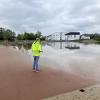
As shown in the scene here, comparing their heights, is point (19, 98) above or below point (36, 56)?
below

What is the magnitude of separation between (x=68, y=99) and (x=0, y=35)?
8362 cm

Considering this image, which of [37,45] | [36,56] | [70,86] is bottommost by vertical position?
[70,86]

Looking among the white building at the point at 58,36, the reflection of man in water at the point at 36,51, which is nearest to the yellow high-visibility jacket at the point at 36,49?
the reflection of man in water at the point at 36,51

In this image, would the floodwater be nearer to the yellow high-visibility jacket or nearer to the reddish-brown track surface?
the reddish-brown track surface

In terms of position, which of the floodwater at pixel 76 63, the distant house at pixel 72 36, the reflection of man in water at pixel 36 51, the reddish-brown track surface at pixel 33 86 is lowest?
the floodwater at pixel 76 63

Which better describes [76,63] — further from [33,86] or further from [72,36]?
[72,36]

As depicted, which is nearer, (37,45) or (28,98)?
(28,98)

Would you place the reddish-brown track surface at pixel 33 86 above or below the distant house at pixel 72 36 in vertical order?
below

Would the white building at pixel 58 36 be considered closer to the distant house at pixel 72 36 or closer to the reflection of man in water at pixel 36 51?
the distant house at pixel 72 36

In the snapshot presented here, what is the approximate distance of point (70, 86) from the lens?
6.40 meters

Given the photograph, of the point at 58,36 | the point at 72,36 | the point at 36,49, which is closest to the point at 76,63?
the point at 36,49

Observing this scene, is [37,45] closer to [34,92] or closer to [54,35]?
[34,92]

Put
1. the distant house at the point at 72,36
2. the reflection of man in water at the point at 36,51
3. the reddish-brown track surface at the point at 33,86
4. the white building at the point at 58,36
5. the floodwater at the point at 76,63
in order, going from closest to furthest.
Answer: the reddish-brown track surface at the point at 33,86
the reflection of man in water at the point at 36,51
the floodwater at the point at 76,63
the distant house at the point at 72,36
the white building at the point at 58,36

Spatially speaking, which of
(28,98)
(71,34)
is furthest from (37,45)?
(71,34)
